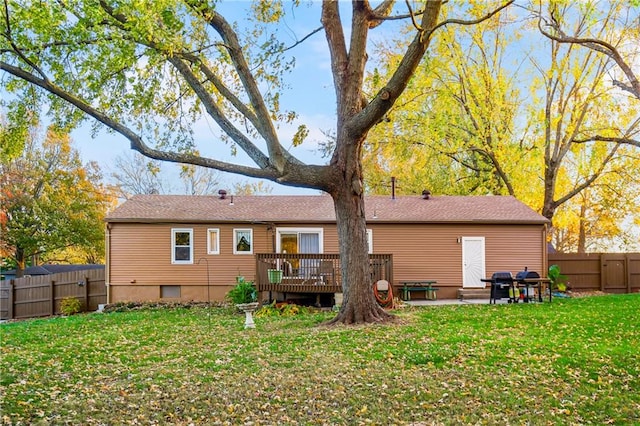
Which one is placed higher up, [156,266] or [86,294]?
[156,266]

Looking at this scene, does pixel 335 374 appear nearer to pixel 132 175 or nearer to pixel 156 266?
pixel 156 266

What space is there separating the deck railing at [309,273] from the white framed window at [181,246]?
3.99 m

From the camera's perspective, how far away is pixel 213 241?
18.7 meters

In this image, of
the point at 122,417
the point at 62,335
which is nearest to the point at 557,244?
the point at 62,335

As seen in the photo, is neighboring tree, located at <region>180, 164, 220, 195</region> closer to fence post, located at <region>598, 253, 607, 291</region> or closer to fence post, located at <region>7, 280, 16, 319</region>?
fence post, located at <region>7, 280, 16, 319</region>

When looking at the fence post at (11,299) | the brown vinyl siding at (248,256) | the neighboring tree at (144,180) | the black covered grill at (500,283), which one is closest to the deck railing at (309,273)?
the brown vinyl siding at (248,256)

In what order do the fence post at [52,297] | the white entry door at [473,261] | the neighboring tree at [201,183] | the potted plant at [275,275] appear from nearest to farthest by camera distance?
the potted plant at [275,275]
the white entry door at [473,261]
the fence post at [52,297]
the neighboring tree at [201,183]

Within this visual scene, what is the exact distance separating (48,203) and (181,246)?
45.9ft

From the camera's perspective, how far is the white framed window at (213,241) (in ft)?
61.0

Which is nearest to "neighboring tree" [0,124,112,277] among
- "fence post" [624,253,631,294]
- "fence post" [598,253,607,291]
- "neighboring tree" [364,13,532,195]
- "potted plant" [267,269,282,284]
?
"neighboring tree" [364,13,532,195]

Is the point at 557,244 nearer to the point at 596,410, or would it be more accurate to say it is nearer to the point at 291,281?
the point at 291,281

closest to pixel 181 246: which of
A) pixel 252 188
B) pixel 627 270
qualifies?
pixel 627 270

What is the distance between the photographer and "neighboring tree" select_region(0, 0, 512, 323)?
10211mm

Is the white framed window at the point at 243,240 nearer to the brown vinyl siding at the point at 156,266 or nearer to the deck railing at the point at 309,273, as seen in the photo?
the brown vinyl siding at the point at 156,266
